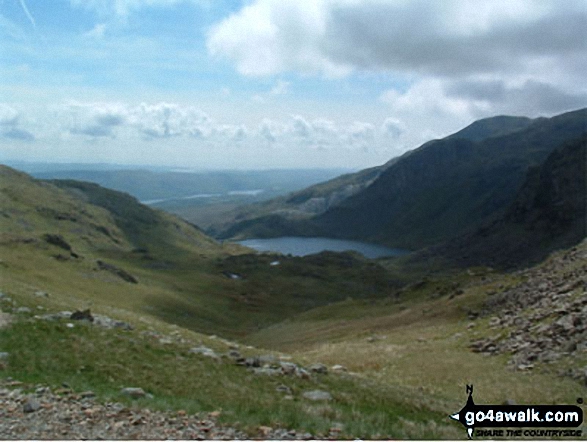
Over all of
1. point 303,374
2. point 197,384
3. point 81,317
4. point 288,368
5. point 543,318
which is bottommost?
point 543,318

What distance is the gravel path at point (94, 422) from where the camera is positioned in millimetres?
12328

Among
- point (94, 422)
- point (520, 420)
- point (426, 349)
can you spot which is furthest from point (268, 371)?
point (426, 349)

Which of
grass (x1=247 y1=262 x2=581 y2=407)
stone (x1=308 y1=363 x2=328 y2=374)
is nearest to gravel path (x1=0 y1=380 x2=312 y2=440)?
stone (x1=308 y1=363 x2=328 y2=374)

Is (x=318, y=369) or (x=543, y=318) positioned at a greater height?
(x=318, y=369)

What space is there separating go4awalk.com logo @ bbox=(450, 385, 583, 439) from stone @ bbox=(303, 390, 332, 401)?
4057 mm

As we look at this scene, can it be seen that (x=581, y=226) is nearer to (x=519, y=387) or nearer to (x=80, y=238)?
(x=80, y=238)

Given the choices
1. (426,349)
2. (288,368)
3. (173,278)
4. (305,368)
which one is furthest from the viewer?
(173,278)

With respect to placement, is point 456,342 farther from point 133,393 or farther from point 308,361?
point 133,393

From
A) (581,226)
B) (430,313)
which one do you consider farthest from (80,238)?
(581,226)

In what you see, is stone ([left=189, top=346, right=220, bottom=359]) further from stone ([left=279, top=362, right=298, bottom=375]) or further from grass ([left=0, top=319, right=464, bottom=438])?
stone ([left=279, top=362, right=298, bottom=375])

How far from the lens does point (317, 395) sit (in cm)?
1750

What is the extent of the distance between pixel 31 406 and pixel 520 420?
45.0 feet

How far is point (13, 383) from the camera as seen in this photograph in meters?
15.5

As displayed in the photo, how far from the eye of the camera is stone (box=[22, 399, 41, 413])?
13.4 metres
